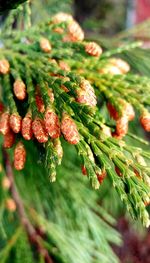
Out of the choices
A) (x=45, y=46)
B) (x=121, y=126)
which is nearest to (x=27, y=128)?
(x=121, y=126)

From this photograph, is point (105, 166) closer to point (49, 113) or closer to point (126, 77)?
point (49, 113)

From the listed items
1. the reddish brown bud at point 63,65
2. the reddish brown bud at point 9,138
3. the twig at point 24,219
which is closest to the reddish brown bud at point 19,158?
the reddish brown bud at point 9,138

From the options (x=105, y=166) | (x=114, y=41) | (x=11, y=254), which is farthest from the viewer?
(x=114, y=41)

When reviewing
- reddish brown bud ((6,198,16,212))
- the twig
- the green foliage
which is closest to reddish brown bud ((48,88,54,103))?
the green foliage

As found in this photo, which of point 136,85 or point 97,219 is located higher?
point 136,85

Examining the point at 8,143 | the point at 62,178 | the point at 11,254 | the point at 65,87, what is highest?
the point at 65,87

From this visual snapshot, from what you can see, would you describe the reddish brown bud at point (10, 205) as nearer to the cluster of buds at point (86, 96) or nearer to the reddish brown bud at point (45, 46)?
the reddish brown bud at point (45, 46)

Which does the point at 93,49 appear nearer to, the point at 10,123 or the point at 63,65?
the point at 63,65

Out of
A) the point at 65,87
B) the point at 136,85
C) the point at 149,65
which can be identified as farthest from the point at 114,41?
the point at 65,87
